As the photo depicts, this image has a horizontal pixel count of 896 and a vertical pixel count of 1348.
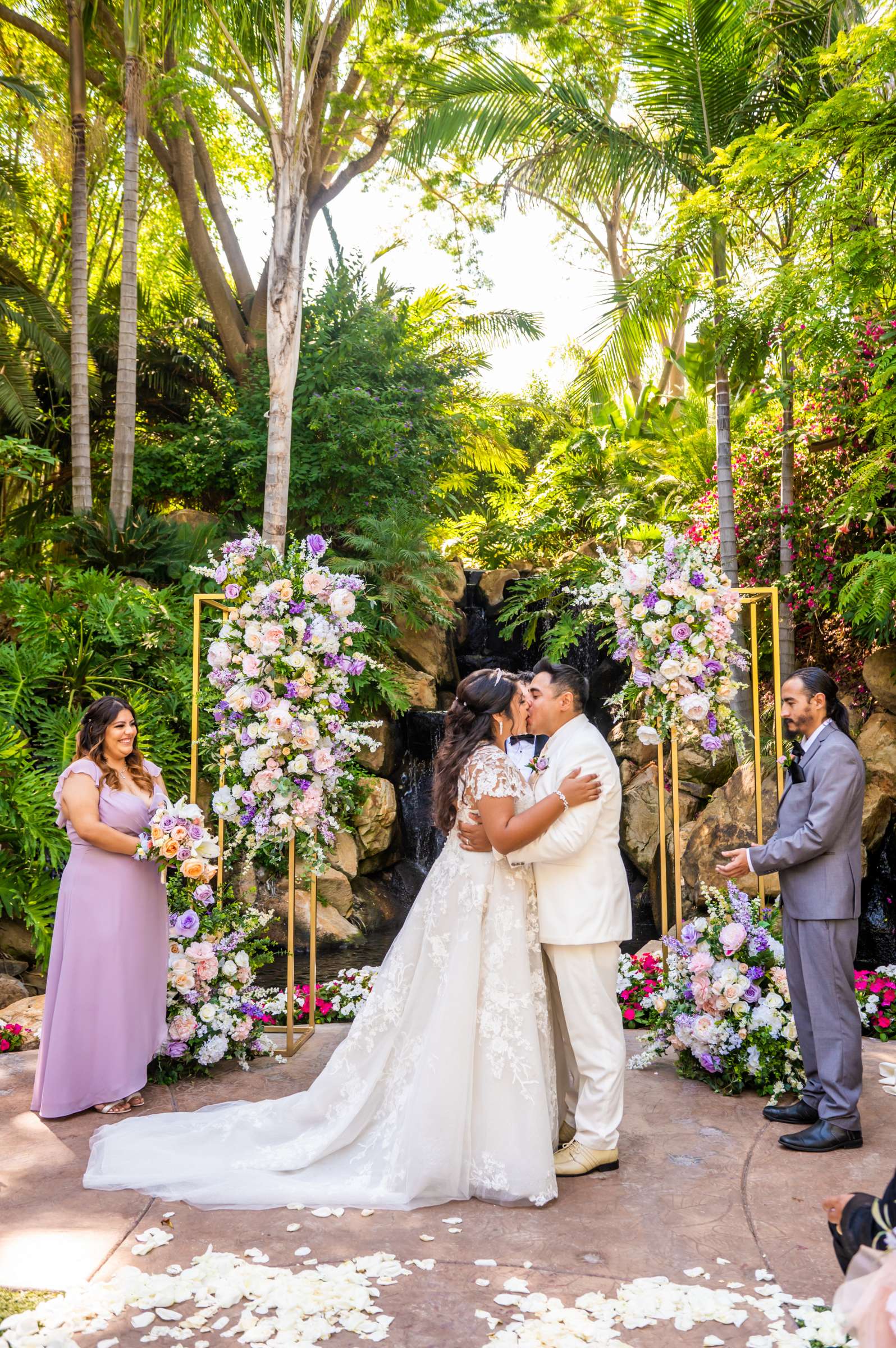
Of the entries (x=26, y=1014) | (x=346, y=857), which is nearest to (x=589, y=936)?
(x=26, y=1014)

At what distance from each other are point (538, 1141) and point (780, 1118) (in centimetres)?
147

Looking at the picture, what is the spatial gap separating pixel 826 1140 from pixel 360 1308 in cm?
223

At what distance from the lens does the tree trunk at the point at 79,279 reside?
473 inches

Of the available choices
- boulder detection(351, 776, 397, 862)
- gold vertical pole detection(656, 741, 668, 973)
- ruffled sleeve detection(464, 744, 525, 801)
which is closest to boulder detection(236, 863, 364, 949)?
boulder detection(351, 776, 397, 862)

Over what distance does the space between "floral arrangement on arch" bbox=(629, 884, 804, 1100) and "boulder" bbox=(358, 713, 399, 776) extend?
Answer: 649cm

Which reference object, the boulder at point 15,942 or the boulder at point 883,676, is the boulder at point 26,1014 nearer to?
the boulder at point 15,942

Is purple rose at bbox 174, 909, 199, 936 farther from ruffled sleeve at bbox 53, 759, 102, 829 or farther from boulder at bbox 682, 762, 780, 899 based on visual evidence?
boulder at bbox 682, 762, 780, 899

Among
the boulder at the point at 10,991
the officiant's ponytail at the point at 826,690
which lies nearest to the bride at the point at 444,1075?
the officiant's ponytail at the point at 826,690

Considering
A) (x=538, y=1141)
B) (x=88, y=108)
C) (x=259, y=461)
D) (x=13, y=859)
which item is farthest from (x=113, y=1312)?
(x=88, y=108)

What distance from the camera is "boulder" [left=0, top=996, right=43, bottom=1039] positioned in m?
6.14

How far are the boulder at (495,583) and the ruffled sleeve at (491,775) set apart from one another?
11142mm

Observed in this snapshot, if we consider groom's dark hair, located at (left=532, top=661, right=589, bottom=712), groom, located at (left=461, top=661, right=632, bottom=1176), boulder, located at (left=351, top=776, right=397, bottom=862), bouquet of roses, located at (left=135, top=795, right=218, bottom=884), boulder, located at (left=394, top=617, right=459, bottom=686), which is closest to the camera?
groom, located at (left=461, top=661, right=632, bottom=1176)

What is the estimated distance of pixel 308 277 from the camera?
14.4 meters

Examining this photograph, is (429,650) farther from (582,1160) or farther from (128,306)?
(582,1160)
